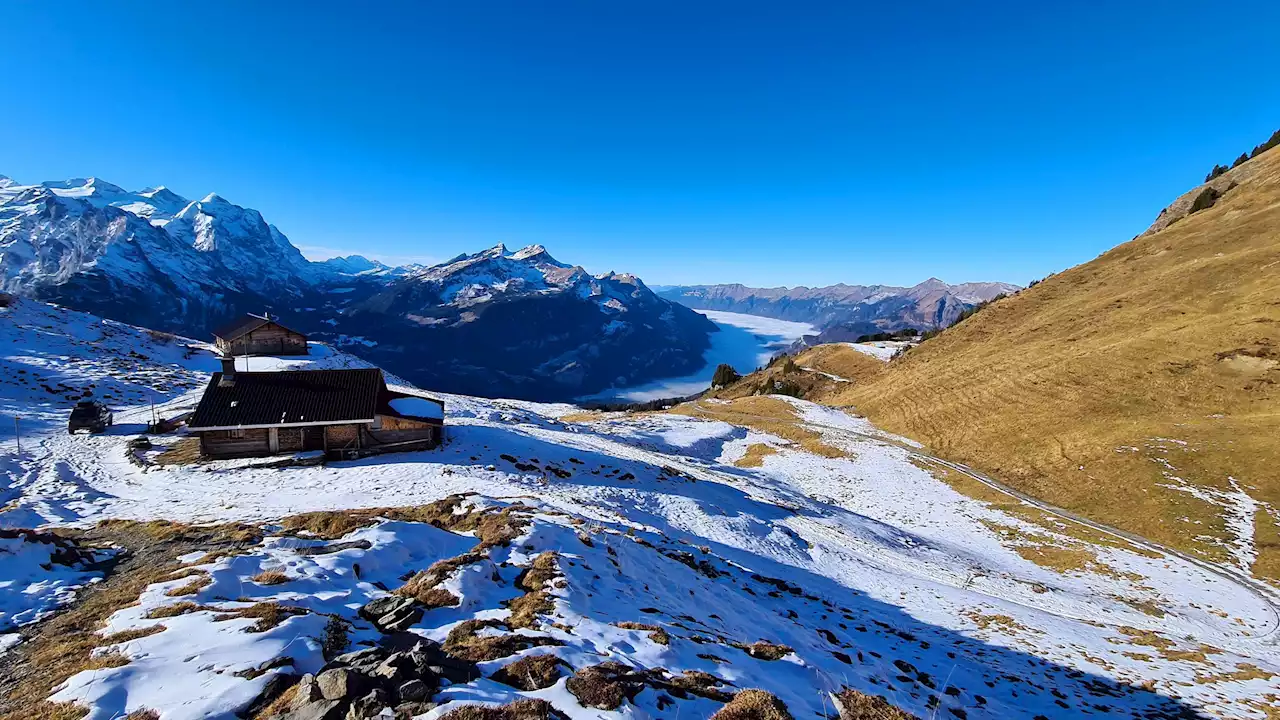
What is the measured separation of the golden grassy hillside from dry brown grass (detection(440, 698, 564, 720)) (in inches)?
1637

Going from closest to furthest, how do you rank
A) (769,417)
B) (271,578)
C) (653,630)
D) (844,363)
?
1. (653,630)
2. (271,578)
3. (769,417)
4. (844,363)

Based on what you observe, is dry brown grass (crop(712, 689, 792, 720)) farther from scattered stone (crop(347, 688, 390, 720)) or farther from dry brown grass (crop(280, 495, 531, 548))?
dry brown grass (crop(280, 495, 531, 548))

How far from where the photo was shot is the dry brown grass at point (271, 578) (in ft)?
43.4

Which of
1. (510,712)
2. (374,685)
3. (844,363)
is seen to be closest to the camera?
(510,712)

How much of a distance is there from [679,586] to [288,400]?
32.8m

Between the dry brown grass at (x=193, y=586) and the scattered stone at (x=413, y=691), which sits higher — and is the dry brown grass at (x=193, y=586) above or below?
below

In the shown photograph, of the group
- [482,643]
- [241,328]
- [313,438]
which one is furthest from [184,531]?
[241,328]

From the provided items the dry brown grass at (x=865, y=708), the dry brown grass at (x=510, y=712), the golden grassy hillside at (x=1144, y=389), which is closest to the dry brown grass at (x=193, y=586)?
the dry brown grass at (x=510, y=712)

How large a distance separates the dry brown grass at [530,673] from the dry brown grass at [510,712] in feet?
3.33

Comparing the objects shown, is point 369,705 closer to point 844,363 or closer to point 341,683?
point 341,683

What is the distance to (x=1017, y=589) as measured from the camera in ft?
84.9

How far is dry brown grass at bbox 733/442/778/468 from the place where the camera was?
169 ft

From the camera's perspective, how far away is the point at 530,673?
29.5 ft

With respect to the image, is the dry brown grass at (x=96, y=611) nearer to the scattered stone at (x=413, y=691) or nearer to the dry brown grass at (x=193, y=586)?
the dry brown grass at (x=193, y=586)
